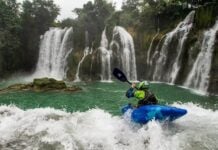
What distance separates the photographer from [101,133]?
759 cm

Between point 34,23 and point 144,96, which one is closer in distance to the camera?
point 144,96

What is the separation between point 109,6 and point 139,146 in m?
28.7

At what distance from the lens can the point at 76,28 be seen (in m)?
29.3

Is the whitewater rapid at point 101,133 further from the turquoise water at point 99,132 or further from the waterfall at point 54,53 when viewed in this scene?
the waterfall at point 54,53

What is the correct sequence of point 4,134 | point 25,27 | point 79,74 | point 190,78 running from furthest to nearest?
point 25,27 < point 79,74 < point 190,78 < point 4,134

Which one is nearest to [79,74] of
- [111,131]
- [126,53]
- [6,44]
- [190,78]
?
[126,53]

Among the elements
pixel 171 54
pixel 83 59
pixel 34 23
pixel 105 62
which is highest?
pixel 34 23

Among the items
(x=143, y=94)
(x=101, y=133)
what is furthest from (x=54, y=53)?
(x=101, y=133)

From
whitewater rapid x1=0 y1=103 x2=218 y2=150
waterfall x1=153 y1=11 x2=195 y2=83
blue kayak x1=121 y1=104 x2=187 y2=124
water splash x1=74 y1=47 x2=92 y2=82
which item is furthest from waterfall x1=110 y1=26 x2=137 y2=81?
blue kayak x1=121 y1=104 x2=187 y2=124

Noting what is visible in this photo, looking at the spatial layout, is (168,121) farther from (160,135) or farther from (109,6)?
(109,6)

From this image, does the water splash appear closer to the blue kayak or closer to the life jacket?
the life jacket

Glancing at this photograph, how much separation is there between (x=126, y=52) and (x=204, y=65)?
9269mm

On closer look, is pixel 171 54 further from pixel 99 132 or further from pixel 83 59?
pixel 99 132

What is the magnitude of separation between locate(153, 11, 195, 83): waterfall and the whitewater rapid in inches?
513
